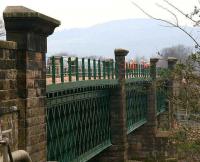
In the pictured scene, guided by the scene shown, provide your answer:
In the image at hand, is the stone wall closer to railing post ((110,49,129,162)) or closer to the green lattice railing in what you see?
the green lattice railing

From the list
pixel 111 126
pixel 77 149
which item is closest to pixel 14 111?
pixel 77 149

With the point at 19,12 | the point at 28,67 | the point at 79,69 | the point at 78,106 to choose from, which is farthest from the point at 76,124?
the point at 19,12

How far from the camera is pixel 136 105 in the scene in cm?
4106

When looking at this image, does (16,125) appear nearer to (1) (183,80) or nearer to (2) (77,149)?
(1) (183,80)

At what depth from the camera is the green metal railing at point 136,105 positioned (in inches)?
1439

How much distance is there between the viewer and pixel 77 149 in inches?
895

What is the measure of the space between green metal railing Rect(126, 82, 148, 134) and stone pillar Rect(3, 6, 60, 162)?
22.1 m

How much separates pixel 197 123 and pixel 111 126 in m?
15.0

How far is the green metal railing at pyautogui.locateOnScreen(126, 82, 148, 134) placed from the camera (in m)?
36.6

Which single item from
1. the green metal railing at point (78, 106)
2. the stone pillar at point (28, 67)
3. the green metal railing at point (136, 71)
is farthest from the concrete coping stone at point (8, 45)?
the green metal railing at point (136, 71)

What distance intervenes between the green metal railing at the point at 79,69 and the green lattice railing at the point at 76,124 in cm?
71

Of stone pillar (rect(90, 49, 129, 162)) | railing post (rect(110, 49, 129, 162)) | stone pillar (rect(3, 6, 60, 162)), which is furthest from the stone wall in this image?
railing post (rect(110, 49, 129, 162))

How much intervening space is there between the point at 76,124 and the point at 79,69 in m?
→ 2.75

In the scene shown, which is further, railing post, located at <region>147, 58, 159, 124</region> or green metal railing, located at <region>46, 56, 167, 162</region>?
railing post, located at <region>147, 58, 159, 124</region>
